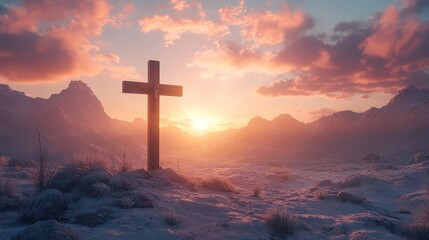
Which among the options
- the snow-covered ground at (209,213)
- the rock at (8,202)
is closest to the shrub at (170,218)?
the snow-covered ground at (209,213)

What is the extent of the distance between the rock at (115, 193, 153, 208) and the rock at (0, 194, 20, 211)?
92.5 inches

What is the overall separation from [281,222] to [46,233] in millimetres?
4921

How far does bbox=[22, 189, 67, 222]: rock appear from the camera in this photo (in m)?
7.78

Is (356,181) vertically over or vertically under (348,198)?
over

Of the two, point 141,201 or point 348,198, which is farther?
point 348,198

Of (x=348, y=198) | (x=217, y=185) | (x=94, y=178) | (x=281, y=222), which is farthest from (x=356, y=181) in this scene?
(x=94, y=178)

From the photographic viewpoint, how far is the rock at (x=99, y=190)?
9.38 meters

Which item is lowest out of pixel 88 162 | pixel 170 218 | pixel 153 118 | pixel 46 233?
pixel 170 218

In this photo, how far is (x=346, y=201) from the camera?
42.5 ft

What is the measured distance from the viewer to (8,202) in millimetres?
8781

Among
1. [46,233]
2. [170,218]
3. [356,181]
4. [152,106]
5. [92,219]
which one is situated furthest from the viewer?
[356,181]

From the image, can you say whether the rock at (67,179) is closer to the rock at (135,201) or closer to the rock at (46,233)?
the rock at (135,201)

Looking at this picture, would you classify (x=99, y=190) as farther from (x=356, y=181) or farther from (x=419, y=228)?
(x=356, y=181)

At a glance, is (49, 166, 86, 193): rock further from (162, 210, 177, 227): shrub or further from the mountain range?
the mountain range
